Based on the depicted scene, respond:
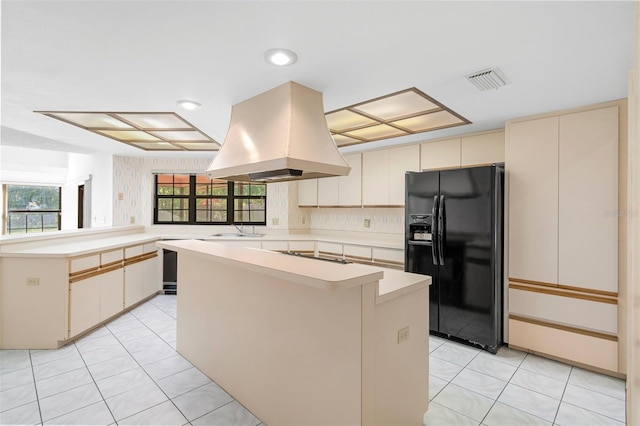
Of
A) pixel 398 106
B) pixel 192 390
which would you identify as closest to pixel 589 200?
pixel 398 106

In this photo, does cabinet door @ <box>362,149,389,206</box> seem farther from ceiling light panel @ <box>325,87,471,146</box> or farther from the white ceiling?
the white ceiling

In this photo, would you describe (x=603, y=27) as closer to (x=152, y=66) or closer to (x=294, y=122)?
(x=294, y=122)

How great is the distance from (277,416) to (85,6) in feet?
8.25

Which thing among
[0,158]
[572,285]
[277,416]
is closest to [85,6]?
[277,416]

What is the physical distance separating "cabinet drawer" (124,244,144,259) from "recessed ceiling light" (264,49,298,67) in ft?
11.0

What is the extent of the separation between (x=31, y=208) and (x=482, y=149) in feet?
36.0

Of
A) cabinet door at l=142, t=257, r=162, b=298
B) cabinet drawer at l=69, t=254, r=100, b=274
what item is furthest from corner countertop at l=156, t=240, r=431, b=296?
cabinet door at l=142, t=257, r=162, b=298

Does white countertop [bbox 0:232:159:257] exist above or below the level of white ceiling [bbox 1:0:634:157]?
below

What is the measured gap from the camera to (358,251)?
449 cm

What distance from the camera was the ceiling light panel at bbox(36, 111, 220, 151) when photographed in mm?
3222

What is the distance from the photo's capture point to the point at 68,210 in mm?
8234

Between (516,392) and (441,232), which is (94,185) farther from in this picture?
(516,392)

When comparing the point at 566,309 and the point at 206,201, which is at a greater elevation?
the point at 206,201

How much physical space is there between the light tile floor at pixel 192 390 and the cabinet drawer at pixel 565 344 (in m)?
0.10
